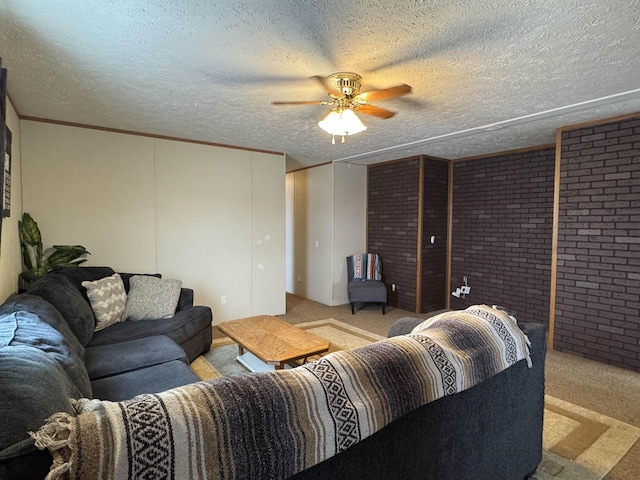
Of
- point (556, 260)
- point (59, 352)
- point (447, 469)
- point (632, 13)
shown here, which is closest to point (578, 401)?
point (556, 260)

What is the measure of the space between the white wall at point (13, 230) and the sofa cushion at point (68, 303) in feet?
0.93

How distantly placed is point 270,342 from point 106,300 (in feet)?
4.95

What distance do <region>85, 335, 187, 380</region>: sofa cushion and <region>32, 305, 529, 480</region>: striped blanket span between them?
1.46m

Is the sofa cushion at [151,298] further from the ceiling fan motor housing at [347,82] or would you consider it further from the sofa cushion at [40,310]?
the ceiling fan motor housing at [347,82]

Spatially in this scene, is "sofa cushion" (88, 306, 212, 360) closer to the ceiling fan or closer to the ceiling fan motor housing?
→ the ceiling fan

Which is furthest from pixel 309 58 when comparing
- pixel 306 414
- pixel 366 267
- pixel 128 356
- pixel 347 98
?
pixel 366 267

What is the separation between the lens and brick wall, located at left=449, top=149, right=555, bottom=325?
429 centimetres

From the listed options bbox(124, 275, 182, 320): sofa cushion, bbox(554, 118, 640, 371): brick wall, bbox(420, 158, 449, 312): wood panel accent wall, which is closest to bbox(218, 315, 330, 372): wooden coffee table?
bbox(124, 275, 182, 320): sofa cushion

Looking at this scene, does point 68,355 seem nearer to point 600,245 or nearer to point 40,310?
point 40,310

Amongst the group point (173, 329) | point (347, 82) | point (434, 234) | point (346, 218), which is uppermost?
point (347, 82)

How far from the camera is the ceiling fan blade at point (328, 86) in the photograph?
91.7 inches

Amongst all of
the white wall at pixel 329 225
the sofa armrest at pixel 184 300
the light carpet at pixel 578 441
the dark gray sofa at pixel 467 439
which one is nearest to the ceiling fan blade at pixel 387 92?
the dark gray sofa at pixel 467 439

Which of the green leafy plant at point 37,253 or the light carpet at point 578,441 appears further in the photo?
the green leafy plant at point 37,253

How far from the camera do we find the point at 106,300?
9.48ft
